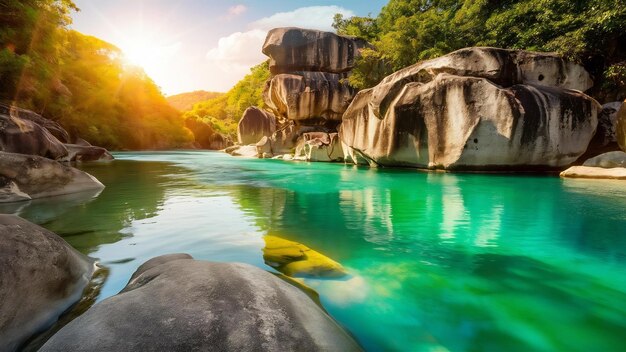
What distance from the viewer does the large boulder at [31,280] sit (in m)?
1.78

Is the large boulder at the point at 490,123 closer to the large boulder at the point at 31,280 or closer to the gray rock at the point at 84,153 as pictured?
the large boulder at the point at 31,280

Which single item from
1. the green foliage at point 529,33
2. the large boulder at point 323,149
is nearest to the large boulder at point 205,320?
the green foliage at point 529,33

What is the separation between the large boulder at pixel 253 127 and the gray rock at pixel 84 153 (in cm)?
1461

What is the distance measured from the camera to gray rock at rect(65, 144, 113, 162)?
15.4 metres

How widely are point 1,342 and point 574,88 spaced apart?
16.4 metres

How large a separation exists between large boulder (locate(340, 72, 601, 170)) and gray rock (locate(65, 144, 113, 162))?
590 inches

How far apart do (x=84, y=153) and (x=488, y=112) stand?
60.8 feet

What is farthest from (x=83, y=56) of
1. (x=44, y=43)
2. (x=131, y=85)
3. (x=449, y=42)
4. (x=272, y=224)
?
(x=272, y=224)

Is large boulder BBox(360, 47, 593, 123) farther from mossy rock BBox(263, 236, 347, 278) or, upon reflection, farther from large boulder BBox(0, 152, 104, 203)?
large boulder BBox(0, 152, 104, 203)

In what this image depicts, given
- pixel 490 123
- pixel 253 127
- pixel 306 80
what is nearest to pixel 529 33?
pixel 490 123

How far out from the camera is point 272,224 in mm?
4770

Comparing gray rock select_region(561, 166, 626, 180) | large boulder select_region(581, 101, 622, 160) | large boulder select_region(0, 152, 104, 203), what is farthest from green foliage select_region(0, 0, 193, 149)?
large boulder select_region(581, 101, 622, 160)

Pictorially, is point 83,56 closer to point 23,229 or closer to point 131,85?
point 131,85

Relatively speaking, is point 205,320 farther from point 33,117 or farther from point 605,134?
point 33,117
